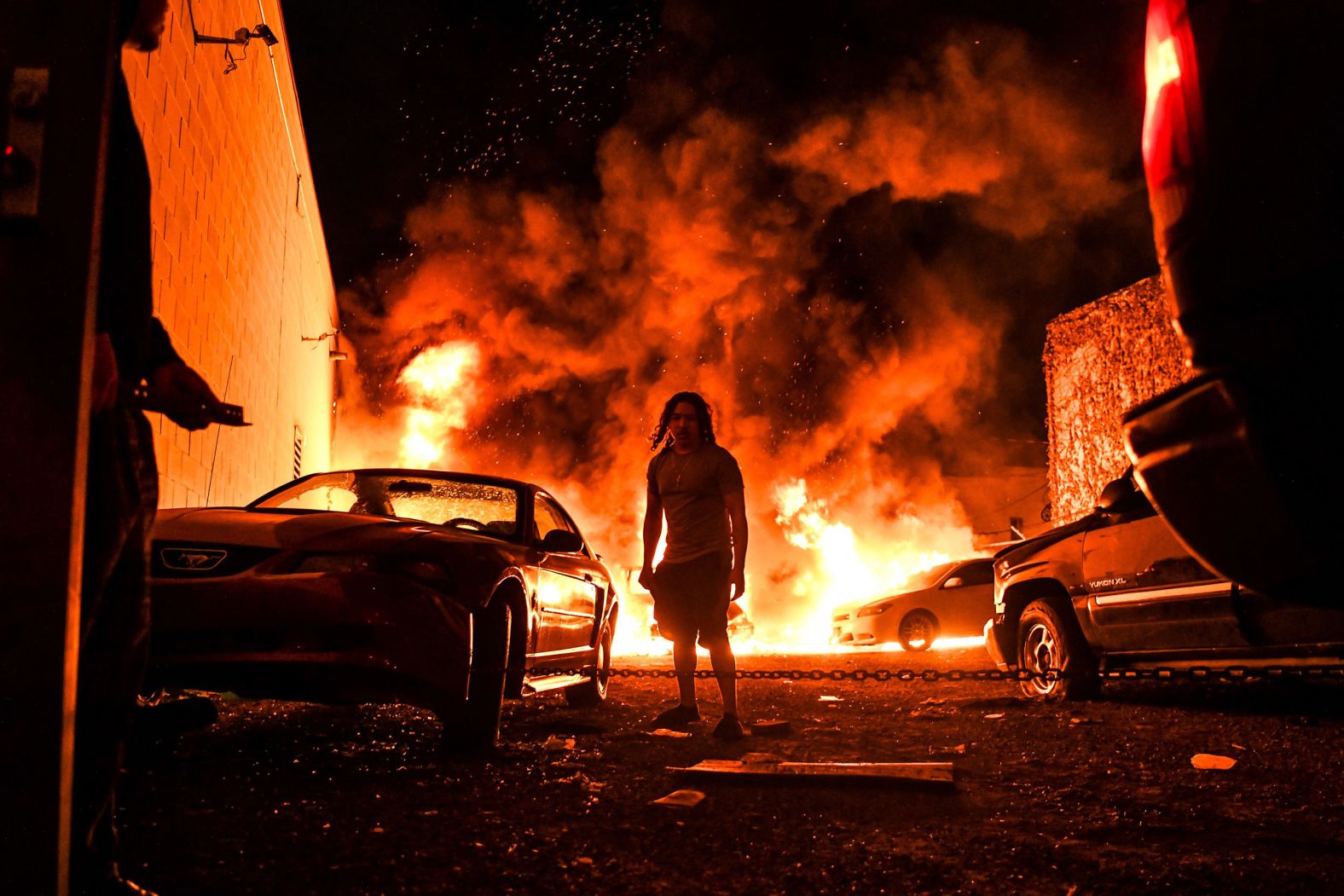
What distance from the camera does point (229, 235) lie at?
786 cm

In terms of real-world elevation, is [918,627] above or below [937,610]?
below

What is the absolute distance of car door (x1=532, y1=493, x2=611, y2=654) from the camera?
18.0ft

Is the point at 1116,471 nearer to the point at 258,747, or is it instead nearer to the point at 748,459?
the point at 748,459

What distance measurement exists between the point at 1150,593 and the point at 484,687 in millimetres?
3899

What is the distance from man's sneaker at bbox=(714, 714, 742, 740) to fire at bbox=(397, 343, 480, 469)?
542 inches

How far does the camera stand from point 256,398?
953 cm

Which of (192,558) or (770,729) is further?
(770,729)

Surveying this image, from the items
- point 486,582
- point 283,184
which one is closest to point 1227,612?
point 486,582

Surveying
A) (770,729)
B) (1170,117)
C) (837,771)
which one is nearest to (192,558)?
(837,771)

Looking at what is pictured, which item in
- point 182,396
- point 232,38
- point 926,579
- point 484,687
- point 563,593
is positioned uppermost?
point 232,38

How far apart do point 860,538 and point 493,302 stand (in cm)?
1321

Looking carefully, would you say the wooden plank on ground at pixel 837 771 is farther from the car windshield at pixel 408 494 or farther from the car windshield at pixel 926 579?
the car windshield at pixel 926 579

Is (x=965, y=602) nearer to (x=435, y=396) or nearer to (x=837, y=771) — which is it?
(x=435, y=396)

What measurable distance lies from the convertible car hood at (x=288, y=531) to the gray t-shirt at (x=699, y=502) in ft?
4.52
